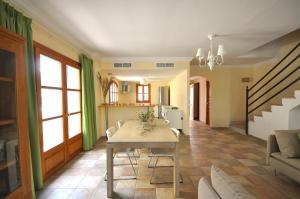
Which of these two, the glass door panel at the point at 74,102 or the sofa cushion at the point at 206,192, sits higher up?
the glass door panel at the point at 74,102

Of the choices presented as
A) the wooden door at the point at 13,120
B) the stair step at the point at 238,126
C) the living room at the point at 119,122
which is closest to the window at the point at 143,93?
the stair step at the point at 238,126

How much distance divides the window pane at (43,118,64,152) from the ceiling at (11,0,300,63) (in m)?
1.67

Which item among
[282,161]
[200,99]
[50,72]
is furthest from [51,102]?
[200,99]

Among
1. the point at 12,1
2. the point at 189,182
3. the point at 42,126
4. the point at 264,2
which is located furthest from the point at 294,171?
the point at 12,1

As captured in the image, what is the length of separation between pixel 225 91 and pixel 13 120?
7031 mm

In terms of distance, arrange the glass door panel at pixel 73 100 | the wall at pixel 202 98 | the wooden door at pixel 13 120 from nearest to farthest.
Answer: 1. the wooden door at pixel 13 120
2. the glass door panel at pixel 73 100
3. the wall at pixel 202 98

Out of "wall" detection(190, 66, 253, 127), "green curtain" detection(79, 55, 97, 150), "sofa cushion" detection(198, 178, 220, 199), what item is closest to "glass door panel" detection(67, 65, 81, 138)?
"green curtain" detection(79, 55, 97, 150)

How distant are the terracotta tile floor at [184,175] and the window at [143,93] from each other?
6.48 meters

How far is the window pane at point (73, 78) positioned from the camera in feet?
12.1

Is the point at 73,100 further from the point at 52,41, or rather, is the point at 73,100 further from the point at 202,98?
the point at 202,98

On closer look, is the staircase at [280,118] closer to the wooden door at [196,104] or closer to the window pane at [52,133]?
the wooden door at [196,104]

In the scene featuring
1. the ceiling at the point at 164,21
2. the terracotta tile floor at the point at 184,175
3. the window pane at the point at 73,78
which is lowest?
the terracotta tile floor at the point at 184,175

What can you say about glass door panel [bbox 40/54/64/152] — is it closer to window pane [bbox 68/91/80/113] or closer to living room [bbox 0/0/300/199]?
living room [bbox 0/0/300/199]

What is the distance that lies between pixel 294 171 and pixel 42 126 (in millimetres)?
3822
